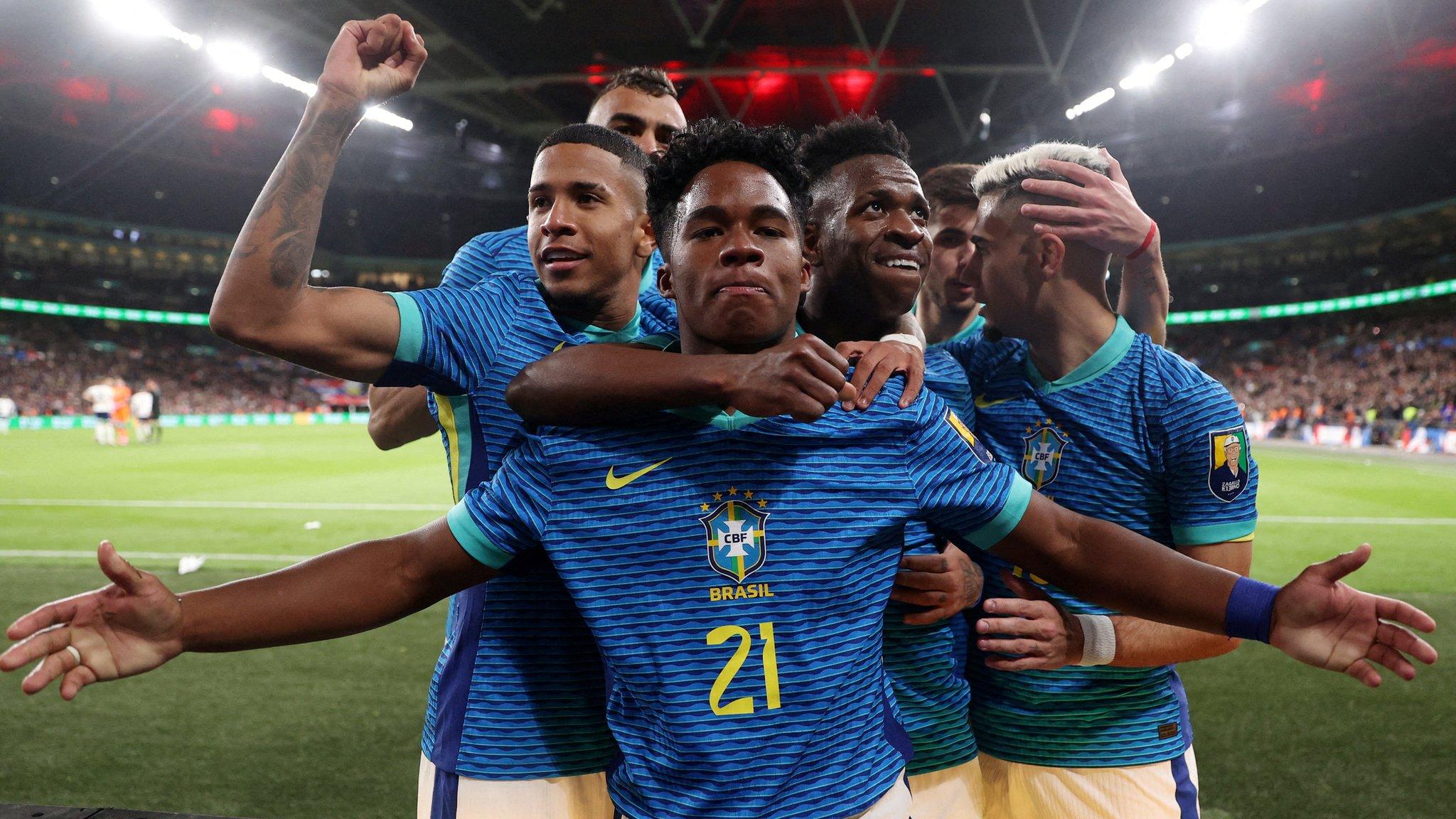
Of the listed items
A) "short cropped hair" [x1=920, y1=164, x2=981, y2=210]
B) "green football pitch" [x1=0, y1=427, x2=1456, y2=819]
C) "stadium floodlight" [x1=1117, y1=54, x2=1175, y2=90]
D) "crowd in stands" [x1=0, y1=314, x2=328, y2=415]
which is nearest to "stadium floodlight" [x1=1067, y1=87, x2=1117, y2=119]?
"stadium floodlight" [x1=1117, y1=54, x2=1175, y2=90]

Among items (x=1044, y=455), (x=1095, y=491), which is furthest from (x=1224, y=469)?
(x=1044, y=455)

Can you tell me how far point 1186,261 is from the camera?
47594 millimetres

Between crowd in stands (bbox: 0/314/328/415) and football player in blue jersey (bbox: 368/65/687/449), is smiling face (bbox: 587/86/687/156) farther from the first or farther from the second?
crowd in stands (bbox: 0/314/328/415)

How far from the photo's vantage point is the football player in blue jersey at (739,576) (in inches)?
57.0

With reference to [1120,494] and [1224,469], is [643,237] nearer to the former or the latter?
[1120,494]

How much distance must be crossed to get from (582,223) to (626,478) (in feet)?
2.84

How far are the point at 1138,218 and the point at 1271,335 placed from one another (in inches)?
2088

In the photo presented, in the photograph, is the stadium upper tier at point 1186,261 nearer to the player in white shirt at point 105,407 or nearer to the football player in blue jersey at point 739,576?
the player in white shirt at point 105,407

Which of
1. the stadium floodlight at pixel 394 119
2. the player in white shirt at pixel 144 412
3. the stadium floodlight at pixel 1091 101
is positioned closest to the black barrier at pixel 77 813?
the stadium floodlight at pixel 1091 101

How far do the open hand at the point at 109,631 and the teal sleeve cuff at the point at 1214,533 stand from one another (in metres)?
2.20

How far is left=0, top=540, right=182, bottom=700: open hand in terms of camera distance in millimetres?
1473

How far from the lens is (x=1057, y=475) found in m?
2.21

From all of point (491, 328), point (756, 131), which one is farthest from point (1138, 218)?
point (491, 328)

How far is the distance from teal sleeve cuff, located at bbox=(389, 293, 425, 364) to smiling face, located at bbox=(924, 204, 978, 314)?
171 cm
